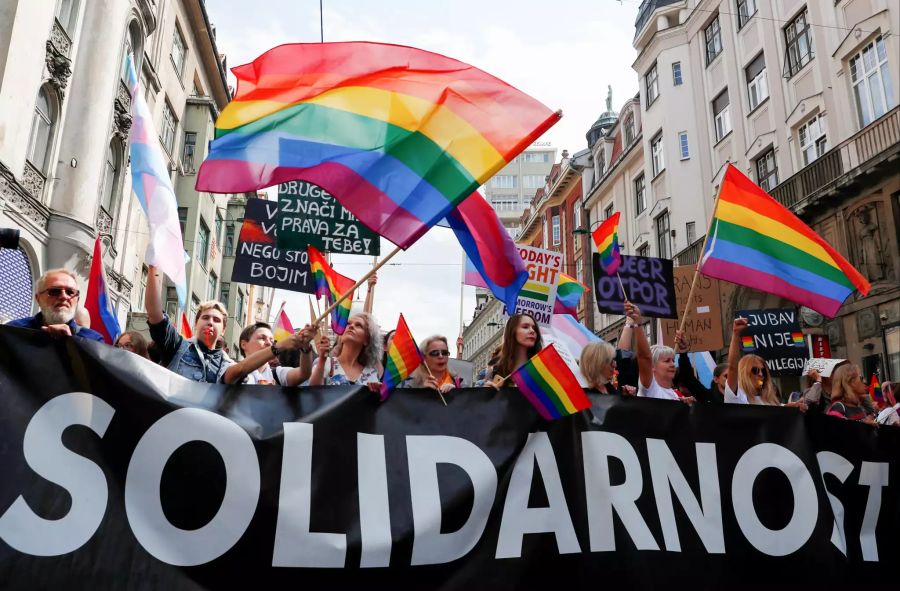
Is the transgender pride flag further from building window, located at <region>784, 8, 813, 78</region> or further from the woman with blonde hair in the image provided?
building window, located at <region>784, 8, 813, 78</region>

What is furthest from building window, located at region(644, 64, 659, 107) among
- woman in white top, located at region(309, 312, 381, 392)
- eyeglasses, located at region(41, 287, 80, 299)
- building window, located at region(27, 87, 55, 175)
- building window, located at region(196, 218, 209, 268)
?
eyeglasses, located at region(41, 287, 80, 299)

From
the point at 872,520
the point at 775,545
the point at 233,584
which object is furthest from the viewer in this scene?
the point at 872,520

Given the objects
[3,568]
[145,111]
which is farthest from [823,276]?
[3,568]

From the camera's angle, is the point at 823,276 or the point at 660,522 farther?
the point at 823,276

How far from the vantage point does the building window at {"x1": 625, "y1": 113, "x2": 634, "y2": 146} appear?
1329 inches

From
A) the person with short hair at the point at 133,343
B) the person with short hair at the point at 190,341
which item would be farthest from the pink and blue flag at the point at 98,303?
the person with short hair at the point at 190,341

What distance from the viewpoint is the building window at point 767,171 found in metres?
21.1

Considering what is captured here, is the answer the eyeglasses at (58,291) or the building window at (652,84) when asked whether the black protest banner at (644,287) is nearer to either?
the eyeglasses at (58,291)

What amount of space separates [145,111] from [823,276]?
5.40 m

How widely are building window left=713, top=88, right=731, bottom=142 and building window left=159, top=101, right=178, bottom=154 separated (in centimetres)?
1935

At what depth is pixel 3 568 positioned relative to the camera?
9.57 ft

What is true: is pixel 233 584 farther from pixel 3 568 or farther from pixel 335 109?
pixel 335 109

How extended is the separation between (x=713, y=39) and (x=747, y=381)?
23.9 metres

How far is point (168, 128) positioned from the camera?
80.7 feet
